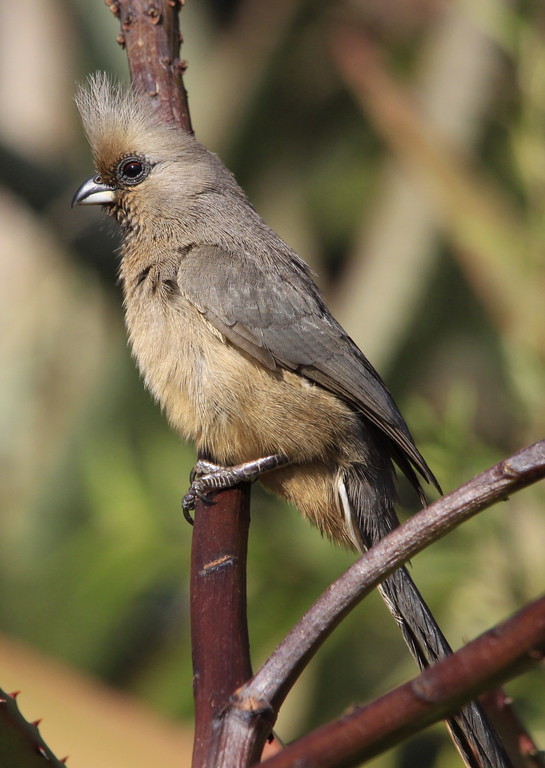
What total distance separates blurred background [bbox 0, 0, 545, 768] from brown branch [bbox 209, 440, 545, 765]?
3.76ft

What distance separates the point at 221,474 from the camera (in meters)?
3.20

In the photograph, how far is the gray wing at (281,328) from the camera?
344 cm

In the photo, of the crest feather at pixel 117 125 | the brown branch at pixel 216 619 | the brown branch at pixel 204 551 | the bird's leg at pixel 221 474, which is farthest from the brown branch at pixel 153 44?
the brown branch at pixel 216 619

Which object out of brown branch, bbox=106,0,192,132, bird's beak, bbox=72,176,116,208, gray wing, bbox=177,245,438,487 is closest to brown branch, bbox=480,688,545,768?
gray wing, bbox=177,245,438,487

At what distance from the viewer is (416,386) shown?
210 inches

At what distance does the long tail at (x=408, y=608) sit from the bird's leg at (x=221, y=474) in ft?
0.92

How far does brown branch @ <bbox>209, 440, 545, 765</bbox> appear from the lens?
64.4 inches

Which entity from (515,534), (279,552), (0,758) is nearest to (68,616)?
(279,552)

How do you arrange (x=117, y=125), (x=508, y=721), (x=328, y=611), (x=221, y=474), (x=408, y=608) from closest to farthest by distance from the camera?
(x=328, y=611) < (x=508, y=721) < (x=408, y=608) < (x=221, y=474) < (x=117, y=125)

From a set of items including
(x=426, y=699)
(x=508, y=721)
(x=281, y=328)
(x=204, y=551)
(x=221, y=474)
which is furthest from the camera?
(x=281, y=328)

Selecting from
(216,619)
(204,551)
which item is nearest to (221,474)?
(204,551)

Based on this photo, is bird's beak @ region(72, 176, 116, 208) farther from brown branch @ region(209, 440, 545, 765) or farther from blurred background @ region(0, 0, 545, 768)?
brown branch @ region(209, 440, 545, 765)

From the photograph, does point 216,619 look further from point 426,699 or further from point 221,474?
point 221,474

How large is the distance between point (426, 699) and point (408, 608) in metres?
1.79
